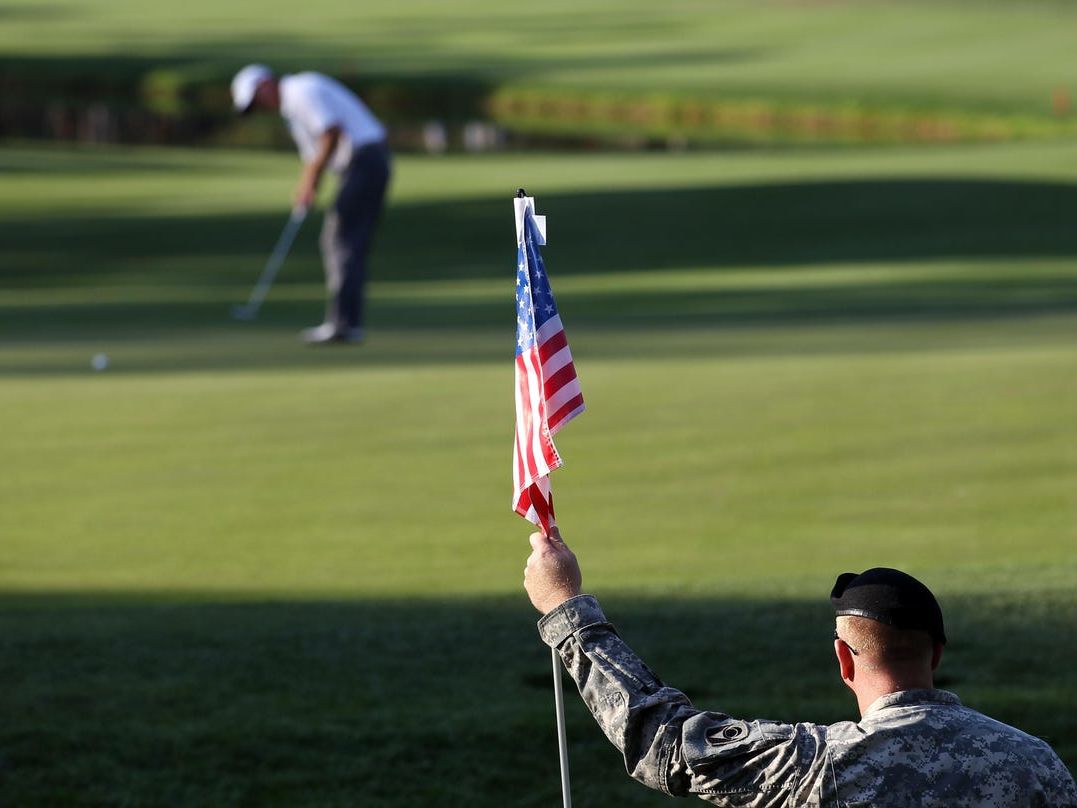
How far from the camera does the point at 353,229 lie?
47.2 feet

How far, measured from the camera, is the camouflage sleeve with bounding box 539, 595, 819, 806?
3078 mm

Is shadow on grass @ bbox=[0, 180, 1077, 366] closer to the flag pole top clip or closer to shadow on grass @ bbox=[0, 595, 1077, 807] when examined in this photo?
shadow on grass @ bbox=[0, 595, 1077, 807]

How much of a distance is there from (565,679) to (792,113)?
117 feet

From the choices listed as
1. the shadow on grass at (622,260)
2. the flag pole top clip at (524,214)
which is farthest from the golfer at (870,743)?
the shadow on grass at (622,260)

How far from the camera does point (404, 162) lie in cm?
3072

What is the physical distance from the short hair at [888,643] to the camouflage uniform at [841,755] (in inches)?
2.0

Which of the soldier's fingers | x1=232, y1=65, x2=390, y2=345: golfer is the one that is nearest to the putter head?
x1=232, y1=65, x2=390, y2=345: golfer

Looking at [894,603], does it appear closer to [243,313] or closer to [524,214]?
[524,214]

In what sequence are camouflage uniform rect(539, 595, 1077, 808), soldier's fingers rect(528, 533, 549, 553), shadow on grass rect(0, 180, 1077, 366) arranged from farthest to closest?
shadow on grass rect(0, 180, 1077, 366) < soldier's fingers rect(528, 533, 549, 553) < camouflage uniform rect(539, 595, 1077, 808)

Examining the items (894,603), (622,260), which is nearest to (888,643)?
(894,603)

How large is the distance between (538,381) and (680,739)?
0.95m

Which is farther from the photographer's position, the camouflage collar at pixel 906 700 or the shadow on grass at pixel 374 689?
the shadow on grass at pixel 374 689

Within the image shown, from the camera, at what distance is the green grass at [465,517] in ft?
18.4

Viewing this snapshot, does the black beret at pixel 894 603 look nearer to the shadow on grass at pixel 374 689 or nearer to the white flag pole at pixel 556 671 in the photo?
the white flag pole at pixel 556 671
